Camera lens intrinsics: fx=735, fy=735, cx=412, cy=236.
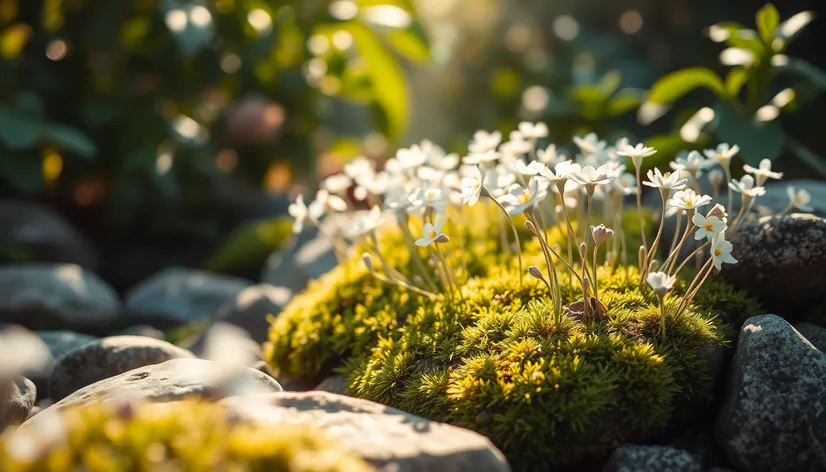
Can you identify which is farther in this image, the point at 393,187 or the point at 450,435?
the point at 393,187

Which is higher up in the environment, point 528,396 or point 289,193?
point 528,396

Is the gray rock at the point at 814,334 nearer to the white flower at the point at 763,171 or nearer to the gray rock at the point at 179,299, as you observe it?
the white flower at the point at 763,171

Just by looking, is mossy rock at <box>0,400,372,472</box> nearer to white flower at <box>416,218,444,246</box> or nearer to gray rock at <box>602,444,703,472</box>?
gray rock at <box>602,444,703,472</box>

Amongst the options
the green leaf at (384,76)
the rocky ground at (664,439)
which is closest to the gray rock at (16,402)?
the rocky ground at (664,439)

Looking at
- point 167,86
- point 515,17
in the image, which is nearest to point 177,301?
point 167,86

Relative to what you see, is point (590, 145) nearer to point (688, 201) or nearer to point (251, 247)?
point (688, 201)

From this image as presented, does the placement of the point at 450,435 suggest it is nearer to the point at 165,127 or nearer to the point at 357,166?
the point at 357,166

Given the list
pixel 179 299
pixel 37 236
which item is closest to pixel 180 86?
pixel 37 236

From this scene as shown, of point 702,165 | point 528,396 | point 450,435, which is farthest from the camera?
point 702,165
